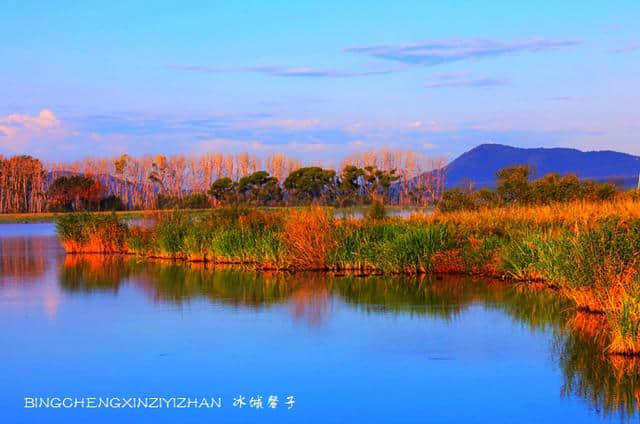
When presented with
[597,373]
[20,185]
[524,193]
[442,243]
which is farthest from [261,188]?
[597,373]

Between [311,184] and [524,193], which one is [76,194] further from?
[524,193]

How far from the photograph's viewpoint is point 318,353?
11.6m

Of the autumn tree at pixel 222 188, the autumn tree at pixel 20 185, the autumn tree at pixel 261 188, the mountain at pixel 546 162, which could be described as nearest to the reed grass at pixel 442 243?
the autumn tree at pixel 261 188

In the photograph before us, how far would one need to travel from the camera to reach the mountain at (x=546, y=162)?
86125 millimetres

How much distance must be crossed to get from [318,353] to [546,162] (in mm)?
86095

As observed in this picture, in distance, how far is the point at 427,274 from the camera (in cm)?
1994

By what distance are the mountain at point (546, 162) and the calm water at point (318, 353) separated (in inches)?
2405

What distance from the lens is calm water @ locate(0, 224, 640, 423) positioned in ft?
29.7

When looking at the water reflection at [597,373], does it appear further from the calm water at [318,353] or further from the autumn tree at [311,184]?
the autumn tree at [311,184]

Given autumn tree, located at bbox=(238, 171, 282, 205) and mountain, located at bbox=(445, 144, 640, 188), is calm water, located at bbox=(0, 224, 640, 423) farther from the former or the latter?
mountain, located at bbox=(445, 144, 640, 188)

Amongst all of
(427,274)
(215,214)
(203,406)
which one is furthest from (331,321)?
(215,214)

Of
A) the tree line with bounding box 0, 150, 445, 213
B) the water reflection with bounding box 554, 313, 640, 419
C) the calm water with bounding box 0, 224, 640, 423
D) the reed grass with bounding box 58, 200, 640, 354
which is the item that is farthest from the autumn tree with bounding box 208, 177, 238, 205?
the water reflection with bounding box 554, 313, 640, 419

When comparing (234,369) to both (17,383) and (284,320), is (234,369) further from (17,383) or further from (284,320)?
(284,320)

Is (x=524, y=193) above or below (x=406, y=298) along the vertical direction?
above
